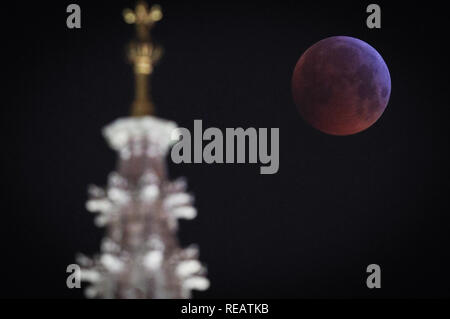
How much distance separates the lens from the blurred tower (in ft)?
200

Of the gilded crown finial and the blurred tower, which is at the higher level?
the gilded crown finial

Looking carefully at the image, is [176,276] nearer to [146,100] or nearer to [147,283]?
[147,283]

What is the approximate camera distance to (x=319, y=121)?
A: 35.2 meters

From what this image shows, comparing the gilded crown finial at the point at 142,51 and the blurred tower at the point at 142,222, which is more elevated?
the gilded crown finial at the point at 142,51

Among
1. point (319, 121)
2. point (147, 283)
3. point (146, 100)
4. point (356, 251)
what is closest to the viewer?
point (319, 121)

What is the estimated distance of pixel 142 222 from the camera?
209 feet

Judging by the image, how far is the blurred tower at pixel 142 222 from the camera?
61.1 meters

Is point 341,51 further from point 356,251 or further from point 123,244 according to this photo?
point 356,251

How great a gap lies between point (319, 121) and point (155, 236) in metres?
29.8

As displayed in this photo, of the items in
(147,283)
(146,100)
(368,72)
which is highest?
(146,100)
